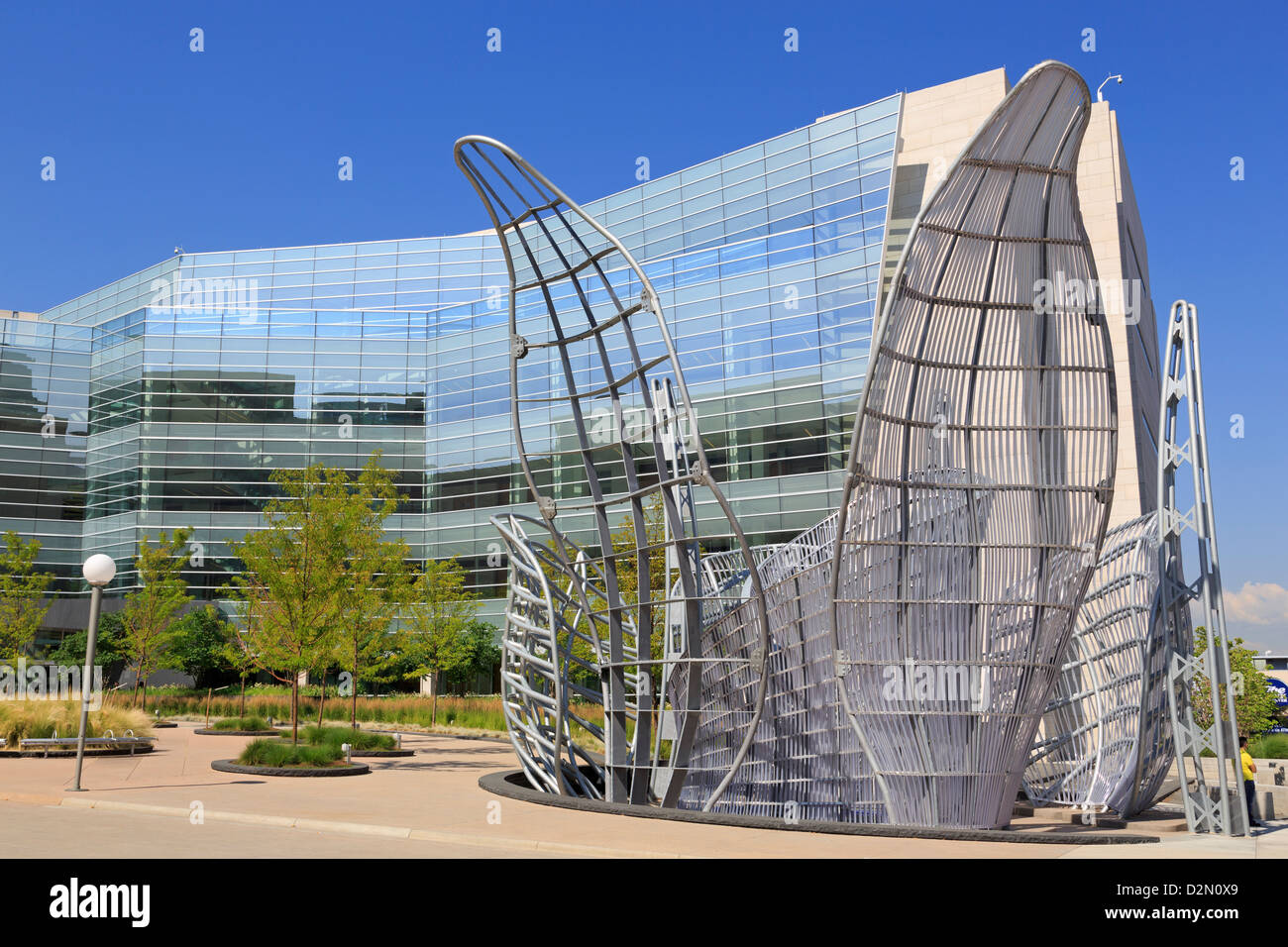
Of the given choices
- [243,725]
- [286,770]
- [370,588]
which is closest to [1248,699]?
[370,588]

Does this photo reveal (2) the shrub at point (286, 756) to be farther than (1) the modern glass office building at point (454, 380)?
No

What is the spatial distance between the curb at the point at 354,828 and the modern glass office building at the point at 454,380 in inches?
1283

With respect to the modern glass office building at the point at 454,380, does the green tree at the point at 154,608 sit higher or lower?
lower

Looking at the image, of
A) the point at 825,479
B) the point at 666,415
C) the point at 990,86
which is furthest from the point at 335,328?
the point at 666,415

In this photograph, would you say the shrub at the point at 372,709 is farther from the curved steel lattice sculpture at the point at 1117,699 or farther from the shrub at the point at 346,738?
the curved steel lattice sculpture at the point at 1117,699

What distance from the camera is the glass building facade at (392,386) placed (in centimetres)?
4603

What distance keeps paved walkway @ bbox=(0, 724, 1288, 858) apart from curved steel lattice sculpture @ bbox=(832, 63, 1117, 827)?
179 cm

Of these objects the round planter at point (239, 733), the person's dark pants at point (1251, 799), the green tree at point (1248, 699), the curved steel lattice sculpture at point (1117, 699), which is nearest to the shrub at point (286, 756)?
the round planter at point (239, 733)

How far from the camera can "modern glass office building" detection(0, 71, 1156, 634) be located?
146 feet

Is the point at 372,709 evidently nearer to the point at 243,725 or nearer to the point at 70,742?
the point at 243,725

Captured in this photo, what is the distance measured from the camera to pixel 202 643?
4700cm

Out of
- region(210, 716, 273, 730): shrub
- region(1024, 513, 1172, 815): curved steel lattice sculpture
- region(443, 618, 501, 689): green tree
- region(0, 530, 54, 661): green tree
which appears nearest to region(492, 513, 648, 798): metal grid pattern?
region(1024, 513, 1172, 815): curved steel lattice sculpture

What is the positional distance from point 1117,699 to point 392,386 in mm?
48436

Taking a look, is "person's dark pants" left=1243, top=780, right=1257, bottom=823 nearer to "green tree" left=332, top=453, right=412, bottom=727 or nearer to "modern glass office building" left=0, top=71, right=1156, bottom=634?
"green tree" left=332, top=453, right=412, bottom=727
